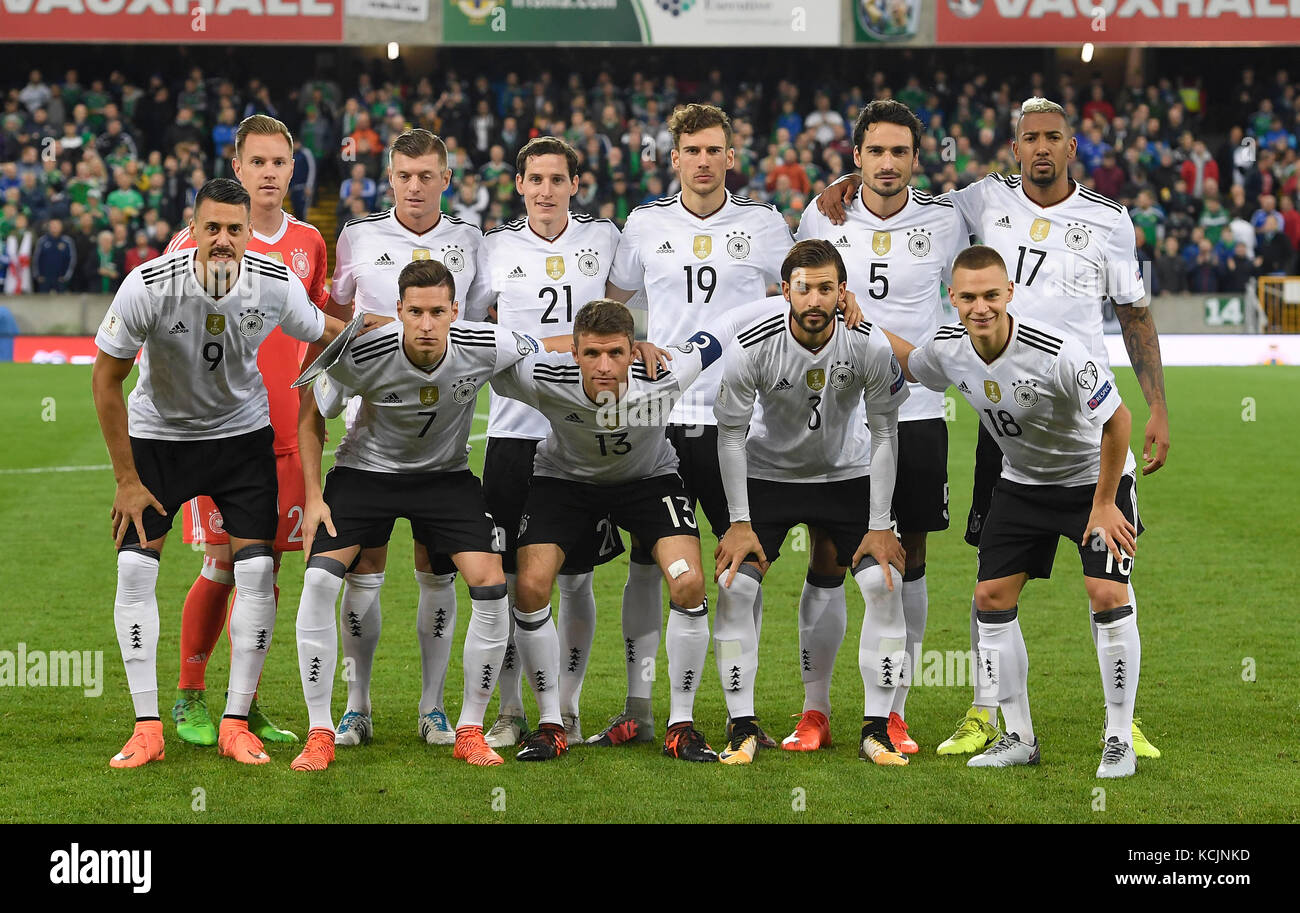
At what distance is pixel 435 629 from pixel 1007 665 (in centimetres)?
227

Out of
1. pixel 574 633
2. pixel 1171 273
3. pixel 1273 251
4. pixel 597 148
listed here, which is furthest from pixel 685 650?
pixel 1273 251

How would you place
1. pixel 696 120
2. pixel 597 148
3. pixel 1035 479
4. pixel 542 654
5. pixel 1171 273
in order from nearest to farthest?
1. pixel 1035 479
2. pixel 542 654
3. pixel 696 120
4. pixel 1171 273
5. pixel 597 148

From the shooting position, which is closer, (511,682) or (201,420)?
(201,420)

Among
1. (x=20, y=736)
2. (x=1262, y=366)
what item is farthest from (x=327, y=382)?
(x=1262, y=366)

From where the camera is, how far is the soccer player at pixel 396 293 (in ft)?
20.0

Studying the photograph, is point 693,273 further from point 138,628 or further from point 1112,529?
point 138,628

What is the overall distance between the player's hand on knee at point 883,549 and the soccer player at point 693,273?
2.13 feet

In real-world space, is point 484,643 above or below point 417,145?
below

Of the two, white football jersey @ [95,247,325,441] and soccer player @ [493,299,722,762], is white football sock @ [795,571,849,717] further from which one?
white football jersey @ [95,247,325,441]

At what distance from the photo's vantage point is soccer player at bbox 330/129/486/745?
6.08 meters

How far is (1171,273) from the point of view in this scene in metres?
25.5

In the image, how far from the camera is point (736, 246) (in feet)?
20.7

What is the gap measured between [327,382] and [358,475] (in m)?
0.39
